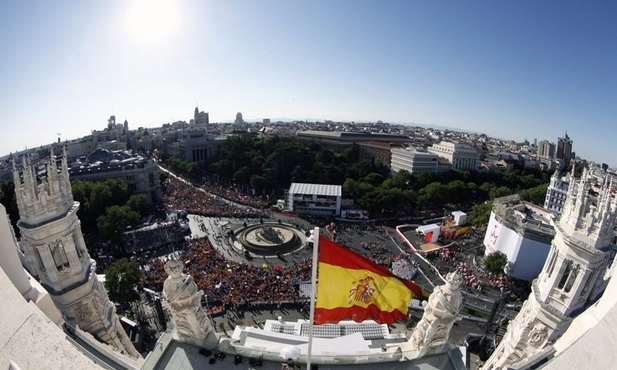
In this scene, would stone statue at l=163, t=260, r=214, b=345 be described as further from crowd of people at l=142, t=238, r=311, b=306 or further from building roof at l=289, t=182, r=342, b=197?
building roof at l=289, t=182, r=342, b=197

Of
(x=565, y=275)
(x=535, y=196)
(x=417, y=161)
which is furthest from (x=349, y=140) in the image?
(x=565, y=275)

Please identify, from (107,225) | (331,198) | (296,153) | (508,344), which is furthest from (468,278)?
(296,153)

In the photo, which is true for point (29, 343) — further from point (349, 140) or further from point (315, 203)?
point (349, 140)

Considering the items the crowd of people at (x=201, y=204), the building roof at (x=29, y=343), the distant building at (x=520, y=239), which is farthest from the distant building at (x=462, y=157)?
the building roof at (x=29, y=343)

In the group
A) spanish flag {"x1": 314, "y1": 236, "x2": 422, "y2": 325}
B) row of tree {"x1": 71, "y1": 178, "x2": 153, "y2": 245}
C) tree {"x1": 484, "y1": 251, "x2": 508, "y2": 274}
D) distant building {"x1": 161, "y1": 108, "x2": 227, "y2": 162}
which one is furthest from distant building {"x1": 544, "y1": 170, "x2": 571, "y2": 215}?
distant building {"x1": 161, "y1": 108, "x2": 227, "y2": 162}

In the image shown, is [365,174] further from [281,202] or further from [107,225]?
[107,225]

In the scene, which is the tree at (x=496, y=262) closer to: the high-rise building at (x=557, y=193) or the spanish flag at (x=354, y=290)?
the high-rise building at (x=557, y=193)
